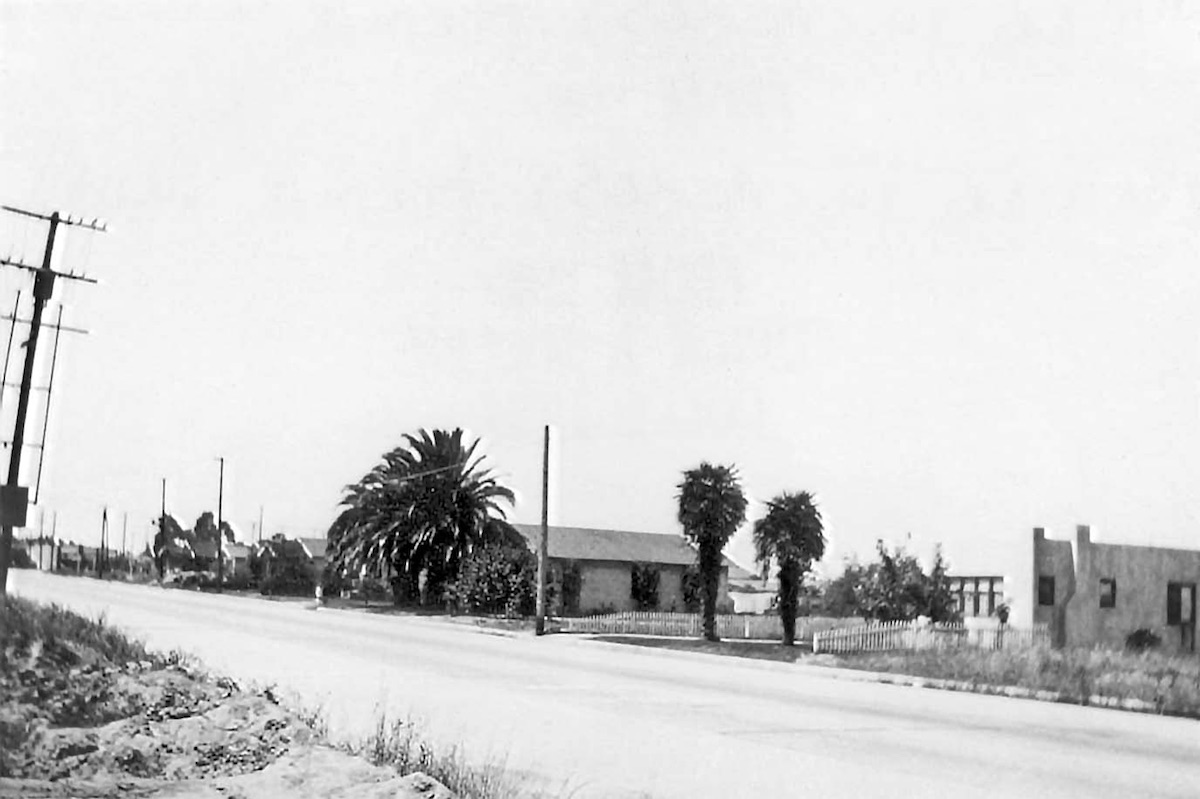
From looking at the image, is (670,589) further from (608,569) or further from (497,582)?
(497,582)

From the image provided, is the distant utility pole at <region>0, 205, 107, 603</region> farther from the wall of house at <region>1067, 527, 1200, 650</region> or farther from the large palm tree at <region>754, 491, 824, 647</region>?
the large palm tree at <region>754, 491, 824, 647</region>

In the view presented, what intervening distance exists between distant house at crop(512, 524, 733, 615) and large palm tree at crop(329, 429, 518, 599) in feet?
11.7

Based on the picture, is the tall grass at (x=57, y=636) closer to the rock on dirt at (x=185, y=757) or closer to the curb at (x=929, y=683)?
the rock on dirt at (x=185, y=757)

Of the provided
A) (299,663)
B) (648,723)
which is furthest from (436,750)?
(299,663)

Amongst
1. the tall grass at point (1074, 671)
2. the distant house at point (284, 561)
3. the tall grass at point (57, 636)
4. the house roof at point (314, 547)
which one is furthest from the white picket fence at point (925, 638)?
the house roof at point (314, 547)

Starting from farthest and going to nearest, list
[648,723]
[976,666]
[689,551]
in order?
[689,551], [976,666], [648,723]

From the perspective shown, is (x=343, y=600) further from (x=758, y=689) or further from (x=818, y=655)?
(x=758, y=689)

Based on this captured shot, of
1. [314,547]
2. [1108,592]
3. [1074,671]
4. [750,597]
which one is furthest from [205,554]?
[1074,671]

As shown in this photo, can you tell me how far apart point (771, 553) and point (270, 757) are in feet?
92.0

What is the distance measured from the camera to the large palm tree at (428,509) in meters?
59.4

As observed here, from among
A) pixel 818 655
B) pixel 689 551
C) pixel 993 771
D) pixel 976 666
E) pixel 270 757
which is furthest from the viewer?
pixel 689 551

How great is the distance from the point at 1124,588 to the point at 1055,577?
1.63 meters

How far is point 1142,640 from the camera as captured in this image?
30.2 meters

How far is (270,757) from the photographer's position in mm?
10508
